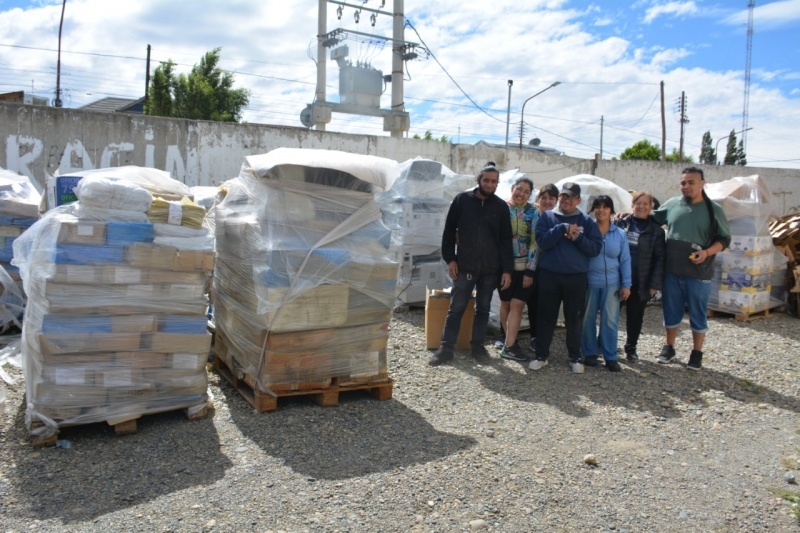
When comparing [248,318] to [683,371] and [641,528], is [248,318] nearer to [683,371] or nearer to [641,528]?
[641,528]

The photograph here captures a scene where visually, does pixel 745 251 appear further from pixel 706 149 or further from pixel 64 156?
pixel 706 149

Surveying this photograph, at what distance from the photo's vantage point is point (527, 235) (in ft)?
19.0

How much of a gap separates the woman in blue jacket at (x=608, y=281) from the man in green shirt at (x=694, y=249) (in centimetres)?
43

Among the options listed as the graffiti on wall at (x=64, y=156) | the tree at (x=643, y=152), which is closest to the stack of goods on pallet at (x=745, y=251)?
the graffiti on wall at (x=64, y=156)

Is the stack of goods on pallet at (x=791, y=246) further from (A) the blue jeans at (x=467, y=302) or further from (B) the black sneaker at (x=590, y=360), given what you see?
(A) the blue jeans at (x=467, y=302)

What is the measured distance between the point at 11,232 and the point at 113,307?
10.7 ft

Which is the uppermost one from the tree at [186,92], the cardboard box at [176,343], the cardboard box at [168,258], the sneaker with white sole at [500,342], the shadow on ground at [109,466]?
the tree at [186,92]

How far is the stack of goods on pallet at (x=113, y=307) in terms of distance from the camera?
3.65m

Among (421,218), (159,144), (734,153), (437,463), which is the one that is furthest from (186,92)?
(734,153)

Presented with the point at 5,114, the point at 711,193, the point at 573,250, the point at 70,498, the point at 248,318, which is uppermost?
the point at 5,114

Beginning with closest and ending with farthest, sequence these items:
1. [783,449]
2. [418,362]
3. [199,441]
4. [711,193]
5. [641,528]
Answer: [641,528] → [199,441] → [783,449] → [418,362] → [711,193]

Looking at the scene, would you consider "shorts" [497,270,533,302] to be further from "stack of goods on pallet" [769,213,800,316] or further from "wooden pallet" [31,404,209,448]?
"stack of goods on pallet" [769,213,800,316]

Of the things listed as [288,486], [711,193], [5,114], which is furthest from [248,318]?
[5,114]

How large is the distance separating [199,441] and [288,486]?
0.82 m
